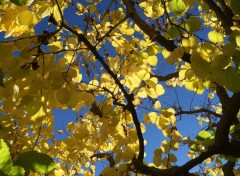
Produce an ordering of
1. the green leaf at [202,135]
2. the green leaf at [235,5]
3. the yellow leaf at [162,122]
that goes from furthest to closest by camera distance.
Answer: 1. the green leaf at [202,135]
2. the yellow leaf at [162,122]
3. the green leaf at [235,5]

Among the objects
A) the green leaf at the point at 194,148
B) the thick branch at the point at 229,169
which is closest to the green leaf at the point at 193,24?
the green leaf at the point at 194,148

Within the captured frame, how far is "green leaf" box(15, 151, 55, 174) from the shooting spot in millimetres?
792

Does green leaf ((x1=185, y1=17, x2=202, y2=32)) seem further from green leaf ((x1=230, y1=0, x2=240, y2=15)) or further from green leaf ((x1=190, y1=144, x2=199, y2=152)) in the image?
green leaf ((x1=190, y1=144, x2=199, y2=152))

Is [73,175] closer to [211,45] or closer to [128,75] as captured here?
[128,75]

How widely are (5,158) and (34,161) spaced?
0.21m

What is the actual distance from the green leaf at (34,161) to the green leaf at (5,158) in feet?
0.61

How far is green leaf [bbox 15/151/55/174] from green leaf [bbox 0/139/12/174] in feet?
0.61

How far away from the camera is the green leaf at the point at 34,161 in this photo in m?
0.79

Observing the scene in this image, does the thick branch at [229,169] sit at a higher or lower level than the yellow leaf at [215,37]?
higher

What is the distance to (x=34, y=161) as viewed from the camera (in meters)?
0.80

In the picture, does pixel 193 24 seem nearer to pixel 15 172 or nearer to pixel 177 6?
pixel 177 6

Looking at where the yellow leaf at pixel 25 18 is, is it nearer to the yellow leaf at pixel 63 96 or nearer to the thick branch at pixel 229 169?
the yellow leaf at pixel 63 96

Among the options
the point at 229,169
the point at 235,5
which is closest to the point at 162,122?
the point at 235,5

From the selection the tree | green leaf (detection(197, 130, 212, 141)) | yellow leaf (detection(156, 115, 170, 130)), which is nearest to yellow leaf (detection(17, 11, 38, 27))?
the tree
